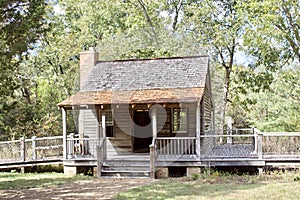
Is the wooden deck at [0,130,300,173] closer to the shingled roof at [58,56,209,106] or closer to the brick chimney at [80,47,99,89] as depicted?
the shingled roof at [58,56,209,106]

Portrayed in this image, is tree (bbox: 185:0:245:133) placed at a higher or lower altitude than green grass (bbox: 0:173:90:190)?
higher

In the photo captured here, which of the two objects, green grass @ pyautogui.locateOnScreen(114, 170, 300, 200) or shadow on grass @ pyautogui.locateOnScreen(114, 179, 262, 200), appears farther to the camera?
shadow on grass @ pyautogui.locateOnScreen(114, 179, 262, 200)

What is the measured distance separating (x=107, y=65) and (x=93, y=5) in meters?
13.3

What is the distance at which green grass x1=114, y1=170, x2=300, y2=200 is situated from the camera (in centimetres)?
1043

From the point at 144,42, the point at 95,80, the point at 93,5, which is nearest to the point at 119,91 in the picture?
the point at 95,80

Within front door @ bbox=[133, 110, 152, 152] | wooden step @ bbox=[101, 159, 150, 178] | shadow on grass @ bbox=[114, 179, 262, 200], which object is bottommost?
shadow on grass @ bbox=[114, 179, 262, 200]

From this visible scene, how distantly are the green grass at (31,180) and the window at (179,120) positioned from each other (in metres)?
4.42

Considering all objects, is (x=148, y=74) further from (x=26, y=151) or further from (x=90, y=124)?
(x=26, y=151)

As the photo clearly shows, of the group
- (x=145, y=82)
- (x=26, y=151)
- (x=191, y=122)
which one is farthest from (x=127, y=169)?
(x=26, y=151)

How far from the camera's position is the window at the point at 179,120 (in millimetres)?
17047

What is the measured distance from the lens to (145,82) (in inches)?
675

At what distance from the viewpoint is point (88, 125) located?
17344mm

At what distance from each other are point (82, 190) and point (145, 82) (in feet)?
20.9

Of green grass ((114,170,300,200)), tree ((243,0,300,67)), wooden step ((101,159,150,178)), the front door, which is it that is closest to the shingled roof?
the front door
